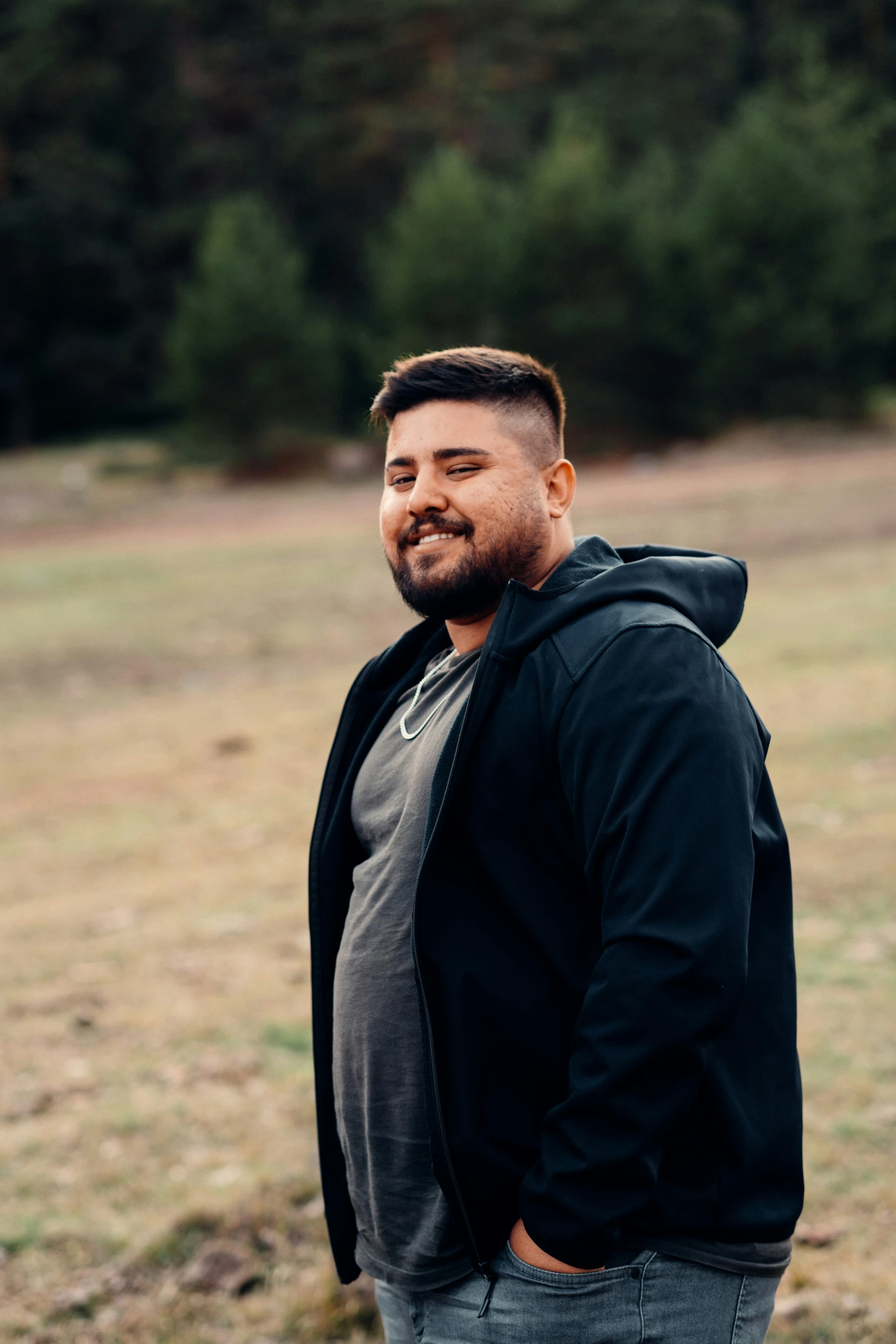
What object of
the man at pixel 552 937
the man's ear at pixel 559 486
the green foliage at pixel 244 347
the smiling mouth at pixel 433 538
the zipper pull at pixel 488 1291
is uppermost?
the man's ear at pixel 559 486

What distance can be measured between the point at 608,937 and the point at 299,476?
33.2m

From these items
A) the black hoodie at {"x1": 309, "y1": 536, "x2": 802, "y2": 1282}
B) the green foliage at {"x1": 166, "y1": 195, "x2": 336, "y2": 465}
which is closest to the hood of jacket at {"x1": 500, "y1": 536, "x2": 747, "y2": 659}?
the black hoodie at {"x1": 309, "y1": 536, "x2": 802, "y2": 1282}

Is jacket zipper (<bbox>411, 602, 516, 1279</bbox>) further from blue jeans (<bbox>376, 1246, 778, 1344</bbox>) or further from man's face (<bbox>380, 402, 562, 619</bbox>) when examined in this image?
man's face (<bbox>380, 402, 562, 619</bbox>)

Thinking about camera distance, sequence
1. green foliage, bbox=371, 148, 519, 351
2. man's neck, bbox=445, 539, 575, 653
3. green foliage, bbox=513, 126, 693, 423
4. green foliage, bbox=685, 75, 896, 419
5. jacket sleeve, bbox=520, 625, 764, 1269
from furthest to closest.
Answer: green foliage, bbox=513, 126, 693, 423, green foliage, bbox=371, 148, 519, 351, green foliage, bbox=685, 75, 896, 419, man's neck, bbox=445, 539, 575, 653, jacket sleeve, bbox=520, 625, 764, 1269

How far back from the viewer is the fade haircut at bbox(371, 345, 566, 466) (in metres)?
1.90

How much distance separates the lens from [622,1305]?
167cm

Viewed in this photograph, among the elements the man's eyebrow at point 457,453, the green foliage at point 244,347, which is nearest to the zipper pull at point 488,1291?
the man's eyebrow at point 457,453

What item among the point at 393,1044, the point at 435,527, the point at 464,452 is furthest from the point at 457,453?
the point at 393,1044

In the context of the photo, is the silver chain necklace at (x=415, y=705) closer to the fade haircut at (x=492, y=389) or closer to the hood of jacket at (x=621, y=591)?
the hood of jacket at (x=621, y=591)

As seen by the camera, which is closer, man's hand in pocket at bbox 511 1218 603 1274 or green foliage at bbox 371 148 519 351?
man's hand in pocket at bbox 511 1218 603 1274

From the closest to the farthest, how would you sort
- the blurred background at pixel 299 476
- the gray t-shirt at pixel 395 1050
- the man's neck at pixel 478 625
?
the gray t-shirt at pixel 395 1050, the man's neck at pixel 478 625, the blurred background at pixel 299 476

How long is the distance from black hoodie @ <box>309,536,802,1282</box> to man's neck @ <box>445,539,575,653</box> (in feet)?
0.14

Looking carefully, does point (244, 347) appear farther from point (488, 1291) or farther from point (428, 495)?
point (488, 1291)

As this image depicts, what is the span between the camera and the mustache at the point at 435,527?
190 cm
